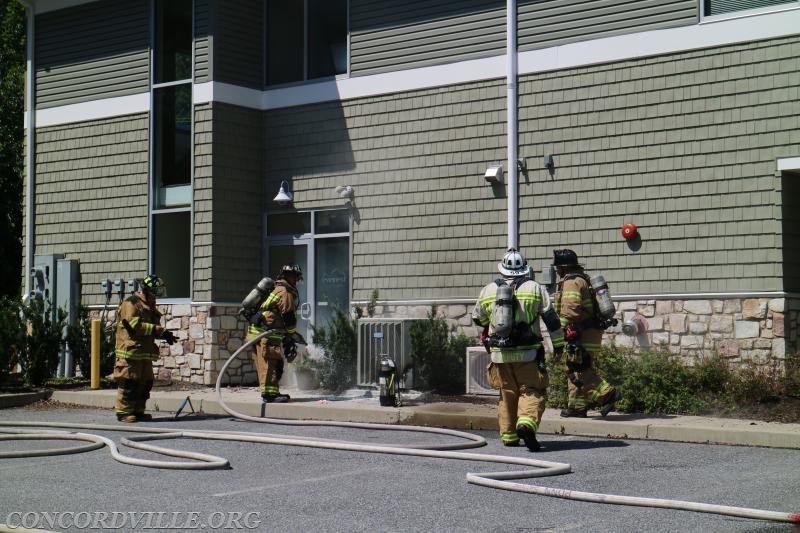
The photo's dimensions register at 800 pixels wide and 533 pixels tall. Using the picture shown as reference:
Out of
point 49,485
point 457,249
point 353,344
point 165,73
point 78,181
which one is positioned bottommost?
point 49,485

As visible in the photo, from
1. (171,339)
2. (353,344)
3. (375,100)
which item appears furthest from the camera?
(375,100)

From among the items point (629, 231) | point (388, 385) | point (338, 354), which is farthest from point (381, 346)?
point (629, 231)

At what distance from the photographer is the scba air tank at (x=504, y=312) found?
34.0 feet

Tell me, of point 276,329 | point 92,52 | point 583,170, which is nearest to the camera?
point 276,329

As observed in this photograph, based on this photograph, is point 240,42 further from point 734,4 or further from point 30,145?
point 734,4

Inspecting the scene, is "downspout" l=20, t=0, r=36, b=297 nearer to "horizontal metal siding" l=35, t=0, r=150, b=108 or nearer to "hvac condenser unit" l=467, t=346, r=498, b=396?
"horizontal metal siding" l=35, t=0, r=150, b=108

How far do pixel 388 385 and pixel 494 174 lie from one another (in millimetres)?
3652

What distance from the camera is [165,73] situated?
60.4ft

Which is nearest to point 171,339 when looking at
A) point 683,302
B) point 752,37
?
point 683,302

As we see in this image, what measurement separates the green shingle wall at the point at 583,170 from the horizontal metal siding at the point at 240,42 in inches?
36.5

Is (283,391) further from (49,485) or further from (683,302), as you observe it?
(49,485)

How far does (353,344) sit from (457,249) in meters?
2.05

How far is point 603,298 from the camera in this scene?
12.2 m

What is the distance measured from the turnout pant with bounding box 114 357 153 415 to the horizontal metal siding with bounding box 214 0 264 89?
5793 millimetres
